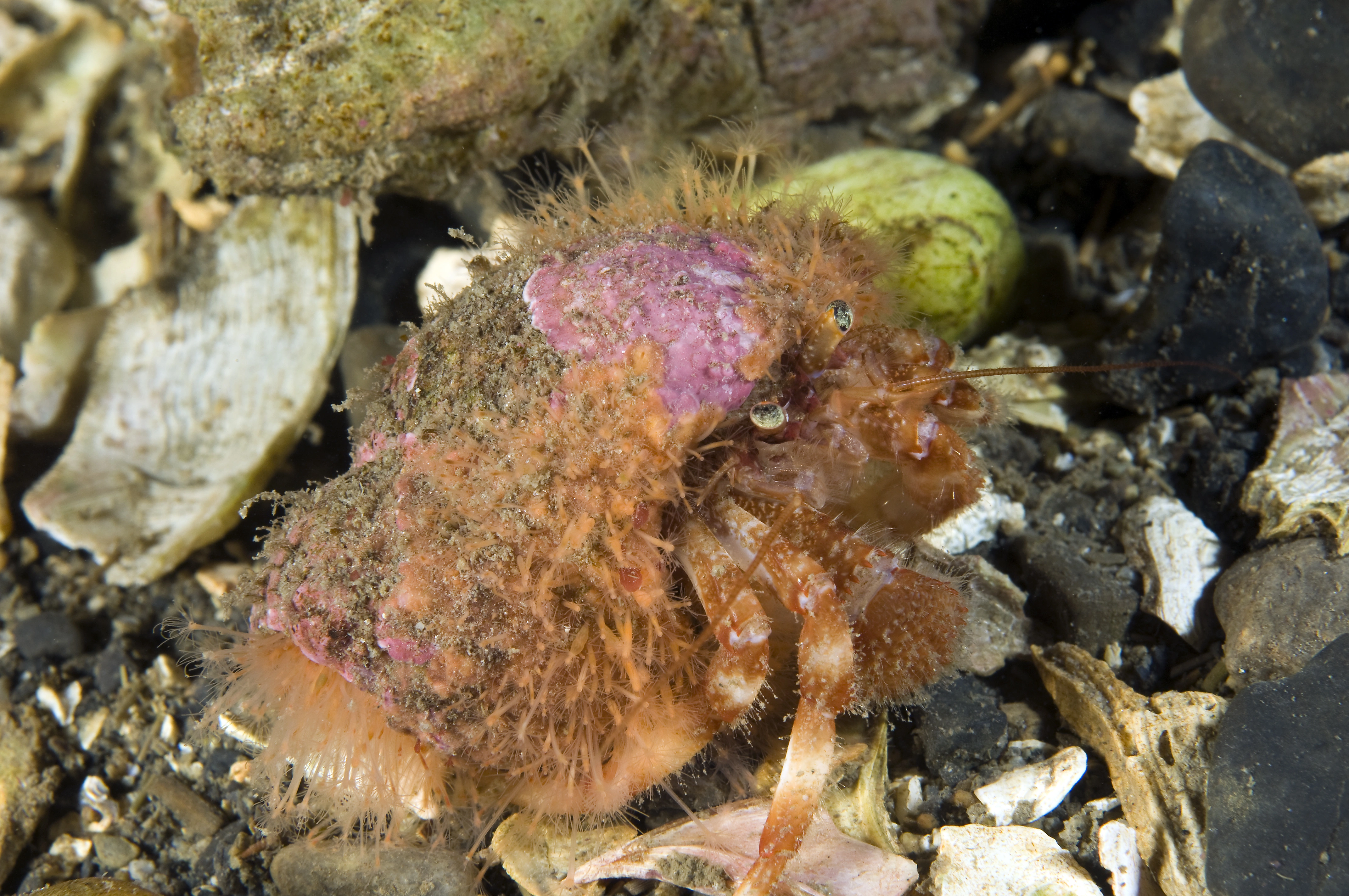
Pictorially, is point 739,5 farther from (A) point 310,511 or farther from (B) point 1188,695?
(B) point 1188,695

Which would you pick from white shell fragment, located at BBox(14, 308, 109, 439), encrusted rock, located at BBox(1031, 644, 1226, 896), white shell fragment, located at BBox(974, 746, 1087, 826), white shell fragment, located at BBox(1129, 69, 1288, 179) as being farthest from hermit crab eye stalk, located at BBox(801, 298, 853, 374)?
white shell fragment, located at BBox(14, 308, 109, 439)

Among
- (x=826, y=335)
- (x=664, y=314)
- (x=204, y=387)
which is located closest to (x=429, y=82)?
(x=664, y=314)

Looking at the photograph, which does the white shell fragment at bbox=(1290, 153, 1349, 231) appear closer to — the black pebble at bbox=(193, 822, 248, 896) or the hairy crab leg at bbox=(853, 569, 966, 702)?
the hairy crab leg at bbox=(853, 569, 966, 702)

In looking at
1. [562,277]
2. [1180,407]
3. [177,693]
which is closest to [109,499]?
[177,693]

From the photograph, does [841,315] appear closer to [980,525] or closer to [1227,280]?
[980,525]

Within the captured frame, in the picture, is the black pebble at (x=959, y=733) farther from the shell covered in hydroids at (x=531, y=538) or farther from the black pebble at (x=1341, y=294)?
the black pebble at (x=1341, y=294)

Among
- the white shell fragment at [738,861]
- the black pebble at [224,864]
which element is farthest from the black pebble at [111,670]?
the white shell fragment at [738,861]

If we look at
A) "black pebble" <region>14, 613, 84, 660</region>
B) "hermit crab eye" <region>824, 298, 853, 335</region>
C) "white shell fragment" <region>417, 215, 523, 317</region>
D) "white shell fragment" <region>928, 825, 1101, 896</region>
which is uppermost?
"hermit crab eye" <region>824, 298, 853, 335</region>
